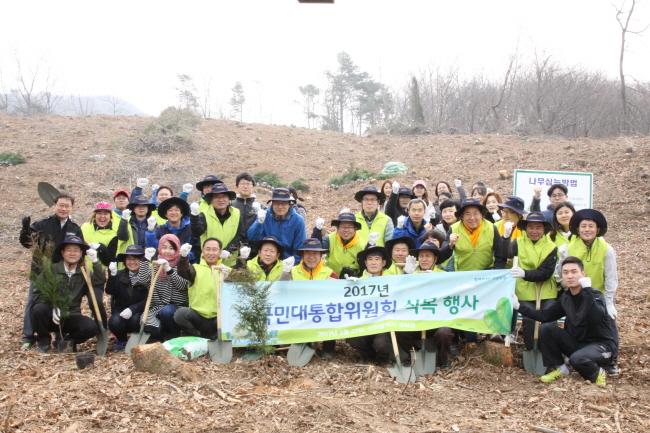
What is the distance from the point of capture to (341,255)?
687cm

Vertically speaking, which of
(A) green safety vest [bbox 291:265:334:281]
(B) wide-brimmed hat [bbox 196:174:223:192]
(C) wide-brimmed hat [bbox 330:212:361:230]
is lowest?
(A) green safety vest [bbox 291:265:334:281]

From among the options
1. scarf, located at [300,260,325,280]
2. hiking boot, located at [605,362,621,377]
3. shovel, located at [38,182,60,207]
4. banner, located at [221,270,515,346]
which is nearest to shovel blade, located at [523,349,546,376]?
banner, located at [221,270,515,346]

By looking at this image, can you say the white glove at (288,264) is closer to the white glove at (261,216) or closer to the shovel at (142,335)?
the white glove at (261,216)

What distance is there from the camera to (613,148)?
17047 mm

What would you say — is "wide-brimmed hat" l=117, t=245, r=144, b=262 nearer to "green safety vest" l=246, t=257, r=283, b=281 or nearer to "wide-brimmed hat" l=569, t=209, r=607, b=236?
"green safety vest" l=246, t=257, r=283, b=281

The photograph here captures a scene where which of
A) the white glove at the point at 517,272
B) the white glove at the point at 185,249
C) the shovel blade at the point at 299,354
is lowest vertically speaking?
the shovel blade at the point at 299,354

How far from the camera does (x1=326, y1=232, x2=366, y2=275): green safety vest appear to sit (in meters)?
6.83

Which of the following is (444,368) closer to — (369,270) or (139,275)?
(369,270)

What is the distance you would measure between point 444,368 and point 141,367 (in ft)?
10.9

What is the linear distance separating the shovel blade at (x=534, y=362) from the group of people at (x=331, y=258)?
92 millimetres

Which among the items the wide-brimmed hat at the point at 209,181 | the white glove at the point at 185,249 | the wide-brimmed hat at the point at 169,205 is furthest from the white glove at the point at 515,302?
the wide-brimmed hat at the point at 169,205

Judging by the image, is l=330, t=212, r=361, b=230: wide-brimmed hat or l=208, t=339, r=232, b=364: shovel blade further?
l=330, t=212, r=361, b=230: wide-brimmed hat

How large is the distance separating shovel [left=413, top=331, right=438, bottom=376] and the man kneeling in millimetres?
1151

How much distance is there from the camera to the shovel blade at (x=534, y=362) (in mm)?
5652
